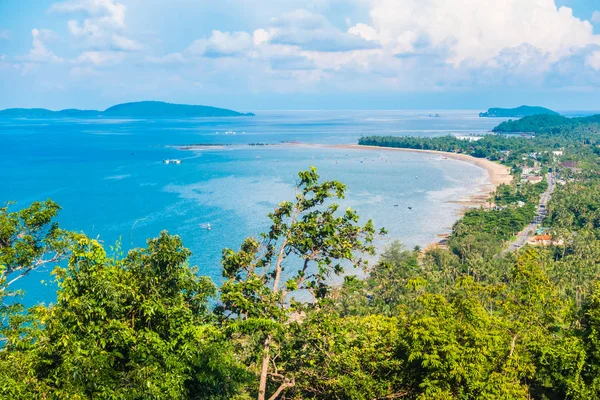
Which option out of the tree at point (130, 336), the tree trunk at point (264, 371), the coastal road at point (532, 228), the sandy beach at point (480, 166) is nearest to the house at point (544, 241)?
the coastal road at point (532, 228)

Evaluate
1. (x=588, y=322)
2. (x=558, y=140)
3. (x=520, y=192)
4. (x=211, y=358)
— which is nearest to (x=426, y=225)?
(x=520, y=192)

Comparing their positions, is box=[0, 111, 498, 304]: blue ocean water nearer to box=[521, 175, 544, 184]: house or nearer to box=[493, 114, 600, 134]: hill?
box=[521, 175, 544, 184]: house

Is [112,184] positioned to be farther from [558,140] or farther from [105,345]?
[558,140]

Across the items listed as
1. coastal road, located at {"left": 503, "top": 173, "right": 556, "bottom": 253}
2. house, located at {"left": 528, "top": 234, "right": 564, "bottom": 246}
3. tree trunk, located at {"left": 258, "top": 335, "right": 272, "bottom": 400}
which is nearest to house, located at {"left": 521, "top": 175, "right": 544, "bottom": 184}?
coastal road, located at {"left": 503, "top": 173, "right": 556, "bottom": 253}

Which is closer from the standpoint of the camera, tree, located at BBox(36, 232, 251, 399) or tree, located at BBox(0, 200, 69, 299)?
tree, located at BBox(36, 232, 251, 399)

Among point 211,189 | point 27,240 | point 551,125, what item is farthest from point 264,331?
point 551,125

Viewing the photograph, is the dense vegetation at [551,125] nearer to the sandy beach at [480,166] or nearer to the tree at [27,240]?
the sandy beach at [480,166]
